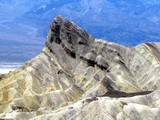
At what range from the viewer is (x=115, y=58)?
113m

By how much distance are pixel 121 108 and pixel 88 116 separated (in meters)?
4.46

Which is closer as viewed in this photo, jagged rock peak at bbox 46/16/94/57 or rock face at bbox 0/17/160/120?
rock face at bbox 0/17/160/120

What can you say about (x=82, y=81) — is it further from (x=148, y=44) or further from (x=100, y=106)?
(x=100, y=106)

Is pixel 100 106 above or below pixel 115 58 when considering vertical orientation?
below

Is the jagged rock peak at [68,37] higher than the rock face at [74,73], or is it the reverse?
the jagged rock peak at [68,37]

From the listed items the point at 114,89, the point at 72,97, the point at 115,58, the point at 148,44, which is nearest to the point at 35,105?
the point at 72,97

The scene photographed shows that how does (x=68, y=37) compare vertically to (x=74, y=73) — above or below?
above

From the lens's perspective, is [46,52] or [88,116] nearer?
[88,116]

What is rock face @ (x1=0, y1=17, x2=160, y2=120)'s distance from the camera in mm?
99938

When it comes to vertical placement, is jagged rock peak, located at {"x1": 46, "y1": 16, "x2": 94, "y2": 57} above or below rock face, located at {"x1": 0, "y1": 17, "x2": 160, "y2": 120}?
above

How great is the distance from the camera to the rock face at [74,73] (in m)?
99.9

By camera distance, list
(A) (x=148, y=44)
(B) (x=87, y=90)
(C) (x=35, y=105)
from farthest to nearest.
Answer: (A) (x=148, y=44)
(B) (x=87, y=90)
(C) (x=35, y=105)

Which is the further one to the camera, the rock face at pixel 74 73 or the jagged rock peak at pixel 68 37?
the jagged rock peak at pixel 68 37

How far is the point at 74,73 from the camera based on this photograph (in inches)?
4656
